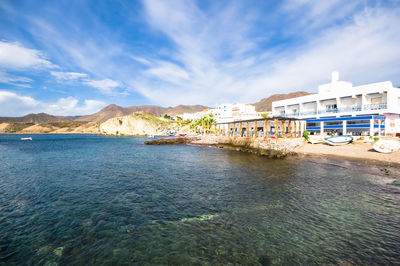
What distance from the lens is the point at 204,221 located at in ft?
33.1

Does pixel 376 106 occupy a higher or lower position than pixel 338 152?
higher

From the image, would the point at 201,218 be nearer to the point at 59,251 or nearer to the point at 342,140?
the point at 59,251

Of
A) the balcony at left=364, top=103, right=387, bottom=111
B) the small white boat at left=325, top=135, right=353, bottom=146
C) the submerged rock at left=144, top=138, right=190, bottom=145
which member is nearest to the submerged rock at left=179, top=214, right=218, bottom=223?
the small white boat at left=325, top=135, right=353, bottom=146

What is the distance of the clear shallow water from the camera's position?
24.6 feet

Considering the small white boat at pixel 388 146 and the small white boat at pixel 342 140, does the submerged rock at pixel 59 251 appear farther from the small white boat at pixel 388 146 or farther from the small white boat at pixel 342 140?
the small white boat at pixel 342 140

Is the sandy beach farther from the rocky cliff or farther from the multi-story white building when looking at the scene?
the rocky cliff

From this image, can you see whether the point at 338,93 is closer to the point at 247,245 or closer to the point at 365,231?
the point at 365,231

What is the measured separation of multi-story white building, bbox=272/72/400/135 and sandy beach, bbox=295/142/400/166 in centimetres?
1178

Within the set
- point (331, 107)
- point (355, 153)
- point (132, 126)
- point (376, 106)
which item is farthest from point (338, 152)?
point (132, 126)

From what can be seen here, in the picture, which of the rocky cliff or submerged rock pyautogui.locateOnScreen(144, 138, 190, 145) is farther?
the rocky cliff

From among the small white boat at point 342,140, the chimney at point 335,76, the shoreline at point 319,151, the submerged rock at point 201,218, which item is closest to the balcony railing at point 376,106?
the shoreline at point 319,151

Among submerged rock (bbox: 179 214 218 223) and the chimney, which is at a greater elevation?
the chimney

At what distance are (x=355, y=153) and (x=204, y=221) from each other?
3170 centimetres

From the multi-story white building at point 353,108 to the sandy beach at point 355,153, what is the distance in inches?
464
